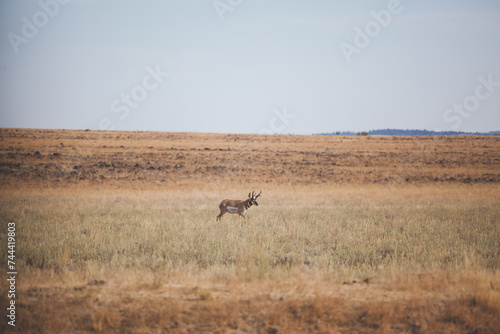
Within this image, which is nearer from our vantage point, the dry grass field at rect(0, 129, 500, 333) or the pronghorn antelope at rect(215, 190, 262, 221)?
the dry grass field at rect(0, 129, 500, 333)

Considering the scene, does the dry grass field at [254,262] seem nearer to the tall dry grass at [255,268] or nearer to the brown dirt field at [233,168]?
the tall dry grass at [255,268]

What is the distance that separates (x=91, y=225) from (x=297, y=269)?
874cm

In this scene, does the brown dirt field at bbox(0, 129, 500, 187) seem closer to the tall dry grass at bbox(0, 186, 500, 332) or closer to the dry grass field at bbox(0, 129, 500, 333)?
the dry grass field at bbox(0, 129, 500, 333)

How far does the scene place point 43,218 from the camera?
14.3 m

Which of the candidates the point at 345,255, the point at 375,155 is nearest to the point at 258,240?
the point at 345,255

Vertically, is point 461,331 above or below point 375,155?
below

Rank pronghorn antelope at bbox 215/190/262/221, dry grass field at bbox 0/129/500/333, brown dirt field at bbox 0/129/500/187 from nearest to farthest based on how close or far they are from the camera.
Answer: dry grass field at bbox 0/129/500/333 < pronghorn antelope at bbox 215/190/262/221 < brown dirt field at bbox 0/129/500/187

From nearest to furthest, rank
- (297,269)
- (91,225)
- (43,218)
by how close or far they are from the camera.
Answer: (297,269), (91,225), (43,218)

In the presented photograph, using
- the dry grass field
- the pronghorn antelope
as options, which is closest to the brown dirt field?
the dry grass field

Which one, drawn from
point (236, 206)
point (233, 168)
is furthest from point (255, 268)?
point (233, 168)

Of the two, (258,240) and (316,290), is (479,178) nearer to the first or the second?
(258,240)

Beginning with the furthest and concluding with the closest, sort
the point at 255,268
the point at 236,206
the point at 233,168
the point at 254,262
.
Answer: the point at 233,168
the point at 236,206
the point at 254,262
the point at 255,268

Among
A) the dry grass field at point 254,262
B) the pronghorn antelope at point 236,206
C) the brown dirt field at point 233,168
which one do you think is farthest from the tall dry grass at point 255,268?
the brown dirt field at point 233,168

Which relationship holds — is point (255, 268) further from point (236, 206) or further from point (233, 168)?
point (233, 168)
